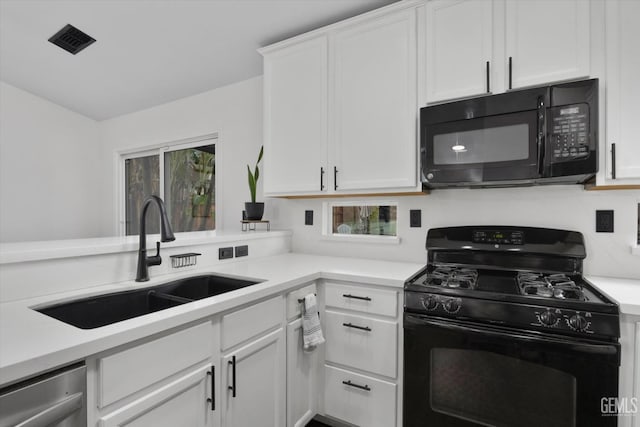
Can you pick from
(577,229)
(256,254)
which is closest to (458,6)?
(577,229)

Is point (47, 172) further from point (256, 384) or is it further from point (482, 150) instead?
point (482, 150)

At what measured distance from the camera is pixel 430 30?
5.83 ft

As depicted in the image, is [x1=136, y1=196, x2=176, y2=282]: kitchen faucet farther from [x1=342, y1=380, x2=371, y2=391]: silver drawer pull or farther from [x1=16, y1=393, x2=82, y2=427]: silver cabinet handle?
[x1=342, y1=380, x2=371, y2=391]: silver drawer pull

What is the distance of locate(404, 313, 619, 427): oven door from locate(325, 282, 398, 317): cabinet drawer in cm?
13

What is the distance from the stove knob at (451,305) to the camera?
139 centimetres

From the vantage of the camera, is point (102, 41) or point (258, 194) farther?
point (258, 194)

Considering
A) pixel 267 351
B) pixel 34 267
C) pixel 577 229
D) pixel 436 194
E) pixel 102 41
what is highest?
pixel 102 41

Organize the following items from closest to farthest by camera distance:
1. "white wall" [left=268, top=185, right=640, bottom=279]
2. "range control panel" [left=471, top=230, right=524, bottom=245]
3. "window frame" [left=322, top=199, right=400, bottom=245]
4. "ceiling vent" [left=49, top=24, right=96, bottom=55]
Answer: "white wall" [left=268, top=185, right=640, bottom=279], "range control panel" [left=471, top=230, right=524, bottom=245], "window frame" [left=322, top=199, right=400, bottom=245], "ceiling vent" [left=49, top=24, right=96, bottom=55]

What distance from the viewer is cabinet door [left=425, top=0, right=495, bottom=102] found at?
1646mm

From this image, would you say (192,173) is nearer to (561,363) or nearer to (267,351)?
(267,351)

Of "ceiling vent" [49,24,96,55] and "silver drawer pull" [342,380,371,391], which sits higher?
"ceiling vent" [49,24,96,55]

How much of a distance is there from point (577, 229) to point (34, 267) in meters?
2.48

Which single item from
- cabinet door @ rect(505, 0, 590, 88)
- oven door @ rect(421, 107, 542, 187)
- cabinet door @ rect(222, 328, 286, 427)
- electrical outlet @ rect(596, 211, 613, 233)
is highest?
cabinet door @ rect(505, 0, 590, 88)

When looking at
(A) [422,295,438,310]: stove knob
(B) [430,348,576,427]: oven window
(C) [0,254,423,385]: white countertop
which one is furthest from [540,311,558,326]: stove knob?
(C) [0,254,423,385]: white countertop
